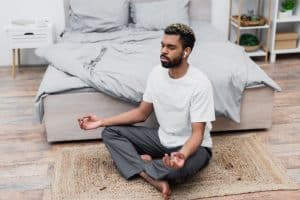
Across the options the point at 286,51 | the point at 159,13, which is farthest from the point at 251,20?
→ the point at 159,13

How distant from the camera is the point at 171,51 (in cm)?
213

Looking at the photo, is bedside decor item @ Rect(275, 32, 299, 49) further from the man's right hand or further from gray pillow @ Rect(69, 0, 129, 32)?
the man's right hand

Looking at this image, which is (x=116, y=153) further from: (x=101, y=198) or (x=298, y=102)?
(x=298, y=102)

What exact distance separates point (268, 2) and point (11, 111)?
2687 mm

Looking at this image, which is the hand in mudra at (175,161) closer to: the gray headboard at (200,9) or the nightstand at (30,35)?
the nightstand at (30,35)

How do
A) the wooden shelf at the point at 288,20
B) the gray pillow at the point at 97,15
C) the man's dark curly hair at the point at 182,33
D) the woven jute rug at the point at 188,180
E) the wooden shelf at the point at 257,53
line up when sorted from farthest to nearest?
1. the wooden shelf at the point at 257,53
2. the wooden shelf at the point at 288,20
3. the gray pillow at the point at 97,15
4. the woven jute rug at the point at 188,180
5. the man's dark curly hair at the point at 182,33

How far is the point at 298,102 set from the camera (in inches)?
131

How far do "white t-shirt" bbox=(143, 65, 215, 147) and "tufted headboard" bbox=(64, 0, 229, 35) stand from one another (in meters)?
2.00

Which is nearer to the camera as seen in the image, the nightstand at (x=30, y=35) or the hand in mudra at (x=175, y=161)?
the hand in mudra at (x=175, y=161)

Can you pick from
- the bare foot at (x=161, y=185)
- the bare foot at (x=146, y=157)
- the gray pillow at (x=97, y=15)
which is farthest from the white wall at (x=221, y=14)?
the bare foot at (x=161, y=185)

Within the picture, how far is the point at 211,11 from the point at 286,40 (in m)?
0.81

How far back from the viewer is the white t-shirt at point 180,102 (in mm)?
2174

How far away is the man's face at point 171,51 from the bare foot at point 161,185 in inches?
23.7

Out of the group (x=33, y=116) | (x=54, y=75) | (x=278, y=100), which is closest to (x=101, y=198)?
(x=54, y=75)
